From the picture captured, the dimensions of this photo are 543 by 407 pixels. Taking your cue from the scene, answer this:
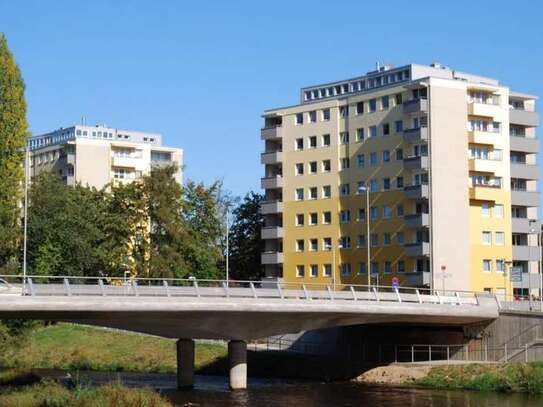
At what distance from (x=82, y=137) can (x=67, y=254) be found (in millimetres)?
49888

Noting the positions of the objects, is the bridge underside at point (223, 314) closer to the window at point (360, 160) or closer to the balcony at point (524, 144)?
the window at point (360, 160)

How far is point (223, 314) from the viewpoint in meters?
62.7

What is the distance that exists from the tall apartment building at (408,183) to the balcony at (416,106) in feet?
0.31

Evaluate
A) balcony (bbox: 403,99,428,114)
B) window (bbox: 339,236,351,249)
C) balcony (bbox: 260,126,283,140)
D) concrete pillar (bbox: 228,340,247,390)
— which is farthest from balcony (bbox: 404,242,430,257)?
concrete pillar (bbox: 228,340,247,390)

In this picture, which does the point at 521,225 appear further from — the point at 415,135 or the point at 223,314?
the point at 223,314

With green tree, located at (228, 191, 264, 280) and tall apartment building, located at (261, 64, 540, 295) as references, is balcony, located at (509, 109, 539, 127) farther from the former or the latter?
green tree, located at (228, 191, 264, 280)

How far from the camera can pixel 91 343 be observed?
95.4 m

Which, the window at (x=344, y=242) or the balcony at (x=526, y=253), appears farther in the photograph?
the window at (x=344, y=242)

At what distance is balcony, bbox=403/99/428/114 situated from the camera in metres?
105

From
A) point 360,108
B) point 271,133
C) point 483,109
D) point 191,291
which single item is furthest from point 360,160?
point 191,291

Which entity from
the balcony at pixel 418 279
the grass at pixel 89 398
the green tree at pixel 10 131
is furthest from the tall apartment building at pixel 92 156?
the grass at pixel 89 398

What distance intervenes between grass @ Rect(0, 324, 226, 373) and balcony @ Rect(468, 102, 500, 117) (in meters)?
36.6

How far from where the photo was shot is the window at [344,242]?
113500mm

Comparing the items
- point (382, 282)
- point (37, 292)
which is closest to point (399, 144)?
point (382, 282)
